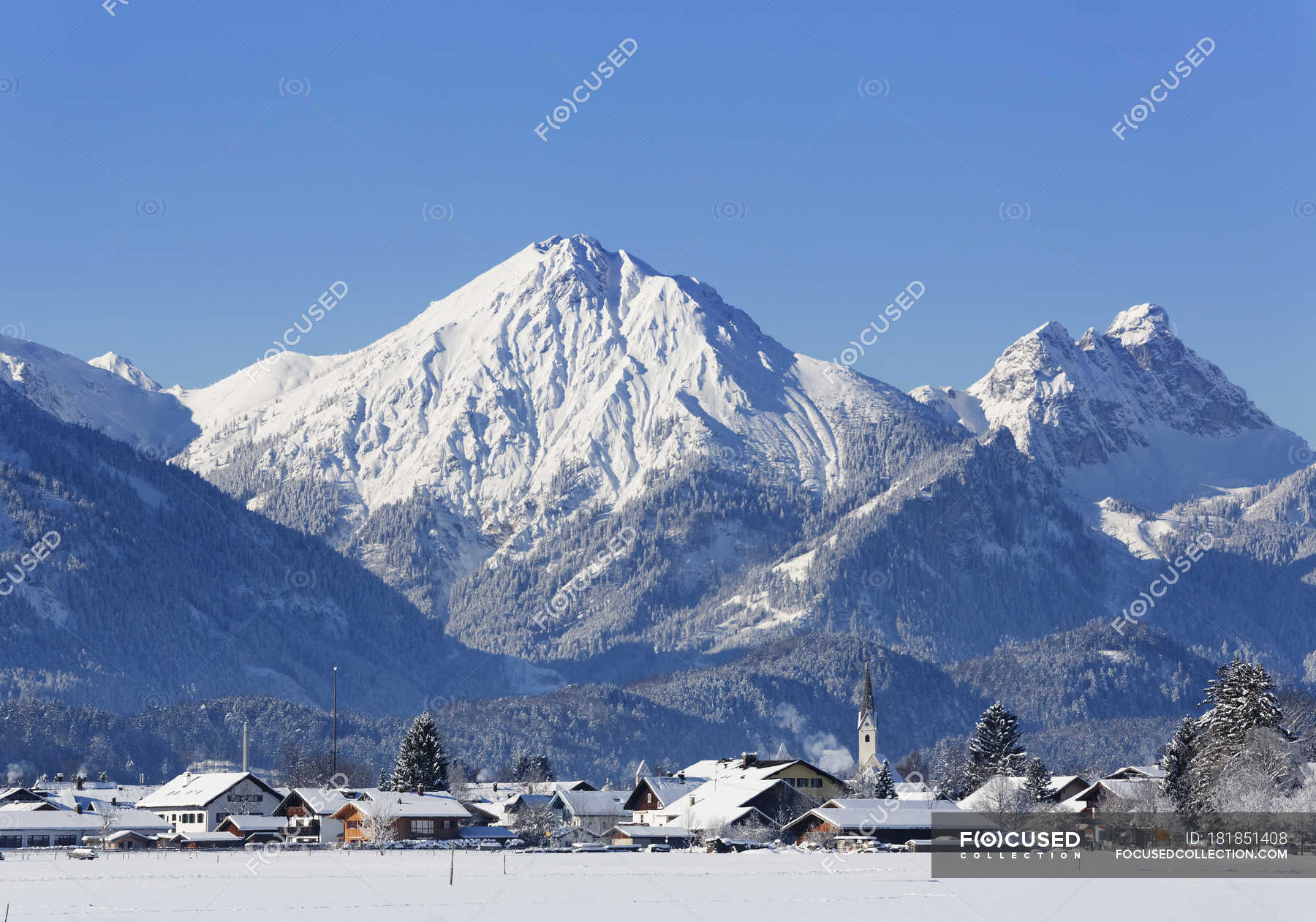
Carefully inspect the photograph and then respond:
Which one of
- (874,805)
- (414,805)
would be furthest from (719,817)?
(414,805)

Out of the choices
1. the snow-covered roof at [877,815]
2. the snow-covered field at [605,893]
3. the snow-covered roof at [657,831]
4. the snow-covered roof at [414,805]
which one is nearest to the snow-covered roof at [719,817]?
the snow-covered roof at [657,831]

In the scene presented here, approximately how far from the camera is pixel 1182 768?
175250 millimetres

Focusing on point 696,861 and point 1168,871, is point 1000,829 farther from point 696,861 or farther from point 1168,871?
point 1168,871

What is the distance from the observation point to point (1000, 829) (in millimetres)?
179875

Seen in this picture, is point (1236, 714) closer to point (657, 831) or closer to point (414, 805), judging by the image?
point (657, 831)

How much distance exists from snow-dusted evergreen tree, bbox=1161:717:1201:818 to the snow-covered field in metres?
30.9

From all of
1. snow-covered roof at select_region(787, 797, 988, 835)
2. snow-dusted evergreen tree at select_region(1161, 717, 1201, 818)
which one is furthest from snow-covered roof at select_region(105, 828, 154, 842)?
snow-dusted evergreen tree at select_region(1161, 717, 1201, 818)

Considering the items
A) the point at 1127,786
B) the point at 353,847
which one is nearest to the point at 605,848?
the point at 353,847

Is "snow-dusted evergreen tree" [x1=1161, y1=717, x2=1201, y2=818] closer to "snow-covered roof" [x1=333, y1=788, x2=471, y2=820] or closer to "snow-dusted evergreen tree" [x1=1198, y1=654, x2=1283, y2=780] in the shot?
"snow-dusted evergreen tree" [x1=1198, y1=654, x2=1283, y2=780]

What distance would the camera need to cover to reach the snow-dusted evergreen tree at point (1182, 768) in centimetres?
16581

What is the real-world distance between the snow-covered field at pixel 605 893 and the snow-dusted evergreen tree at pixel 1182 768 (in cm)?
3087

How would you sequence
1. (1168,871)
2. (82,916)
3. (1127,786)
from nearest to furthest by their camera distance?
1. (82,916)
2. (1168,871)
3. (1127,786)

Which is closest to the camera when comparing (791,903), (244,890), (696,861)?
(791,903)

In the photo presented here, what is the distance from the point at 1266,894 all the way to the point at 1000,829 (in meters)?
69.4
